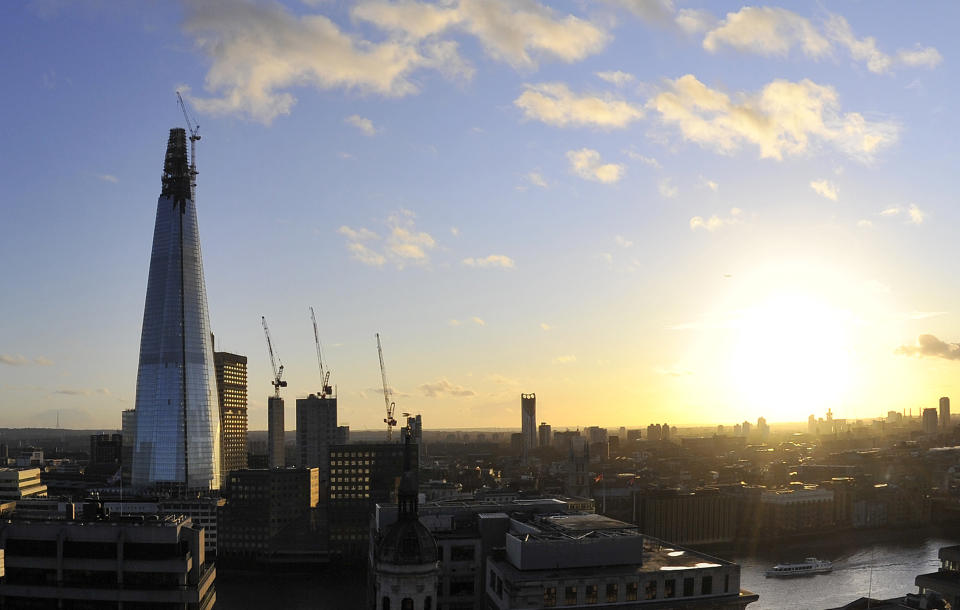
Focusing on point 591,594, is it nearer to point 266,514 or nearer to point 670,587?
point 670,587

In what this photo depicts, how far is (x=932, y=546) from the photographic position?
18775 cm

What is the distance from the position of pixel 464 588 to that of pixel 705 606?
2095 centimetres

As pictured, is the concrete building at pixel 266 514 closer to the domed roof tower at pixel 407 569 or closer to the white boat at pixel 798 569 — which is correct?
the white boat at pixel 798 569

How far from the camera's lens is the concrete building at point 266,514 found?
546ft

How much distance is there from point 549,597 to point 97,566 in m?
30.8

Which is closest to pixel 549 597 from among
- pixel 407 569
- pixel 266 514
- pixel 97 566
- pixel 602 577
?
pixel 602 577

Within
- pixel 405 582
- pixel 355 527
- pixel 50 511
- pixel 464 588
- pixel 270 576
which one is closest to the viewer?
pixel 405 582

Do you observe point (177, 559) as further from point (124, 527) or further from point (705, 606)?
point (705, 606)

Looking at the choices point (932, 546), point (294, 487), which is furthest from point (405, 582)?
point (932, 546)

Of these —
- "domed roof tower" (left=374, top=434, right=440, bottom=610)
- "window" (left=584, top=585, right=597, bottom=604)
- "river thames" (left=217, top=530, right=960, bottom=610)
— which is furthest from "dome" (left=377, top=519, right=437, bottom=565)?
"river thames" (left=217, top=530, right=960, bottom=610)

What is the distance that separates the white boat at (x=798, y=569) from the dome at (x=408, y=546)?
121753 millimetres

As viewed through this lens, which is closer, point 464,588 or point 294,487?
point 464,588

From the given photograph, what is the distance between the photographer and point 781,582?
453 ft

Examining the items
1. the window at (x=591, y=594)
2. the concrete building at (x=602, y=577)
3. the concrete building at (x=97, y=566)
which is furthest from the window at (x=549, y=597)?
the concrete building at (x=97, y=566)
